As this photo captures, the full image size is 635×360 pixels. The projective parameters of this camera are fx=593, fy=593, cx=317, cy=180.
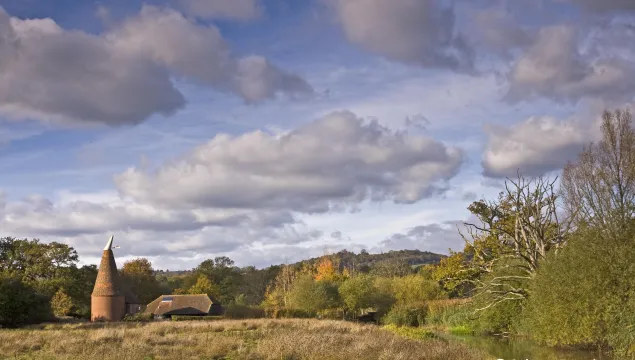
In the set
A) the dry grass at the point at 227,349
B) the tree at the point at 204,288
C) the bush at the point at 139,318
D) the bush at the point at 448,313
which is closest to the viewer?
the dry grass at the point at 227,349

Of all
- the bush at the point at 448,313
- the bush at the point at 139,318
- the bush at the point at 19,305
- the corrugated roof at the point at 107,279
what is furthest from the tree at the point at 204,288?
the bush at the point at 448,313

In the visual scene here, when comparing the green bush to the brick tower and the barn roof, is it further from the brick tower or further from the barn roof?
the brick tower

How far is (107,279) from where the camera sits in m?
57.2

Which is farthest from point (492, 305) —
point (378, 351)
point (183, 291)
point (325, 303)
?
point (183, 291)

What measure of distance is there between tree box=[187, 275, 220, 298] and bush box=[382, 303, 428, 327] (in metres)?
31.1

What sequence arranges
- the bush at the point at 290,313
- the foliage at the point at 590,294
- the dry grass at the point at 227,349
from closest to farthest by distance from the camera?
the dry grass at the point at 227,349
the foliage at the point at 590,294
the bush at the point at 290,313

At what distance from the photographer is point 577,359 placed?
25500 mm

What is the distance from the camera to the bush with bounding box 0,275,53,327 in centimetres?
4753

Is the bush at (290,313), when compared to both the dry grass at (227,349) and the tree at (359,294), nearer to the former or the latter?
the tree at (359,294)

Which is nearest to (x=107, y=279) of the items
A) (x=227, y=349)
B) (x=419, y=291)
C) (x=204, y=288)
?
(x=204, y=288)

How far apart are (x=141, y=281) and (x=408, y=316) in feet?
146

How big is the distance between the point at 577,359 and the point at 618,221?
638 centimetres

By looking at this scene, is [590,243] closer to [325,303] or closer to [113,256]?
[325,303]

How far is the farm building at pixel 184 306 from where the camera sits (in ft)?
202
